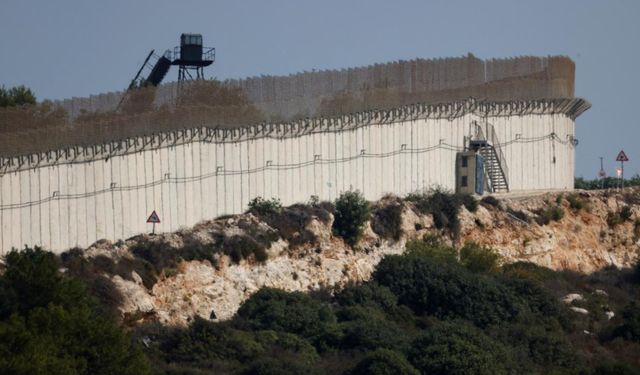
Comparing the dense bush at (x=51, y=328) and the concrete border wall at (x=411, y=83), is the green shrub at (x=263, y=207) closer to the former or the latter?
the concrete border wall at (x=411, y=83)

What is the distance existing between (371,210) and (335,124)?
266 centimetres

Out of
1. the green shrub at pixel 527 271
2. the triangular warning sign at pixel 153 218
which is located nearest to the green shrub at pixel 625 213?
the green shrub at pixel 527 271

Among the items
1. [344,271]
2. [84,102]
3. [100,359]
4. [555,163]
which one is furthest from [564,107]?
[100,359]

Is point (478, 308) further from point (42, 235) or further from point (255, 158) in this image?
point (42, 235)

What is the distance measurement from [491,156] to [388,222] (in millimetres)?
8500

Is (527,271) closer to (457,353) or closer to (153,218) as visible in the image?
(457,353)

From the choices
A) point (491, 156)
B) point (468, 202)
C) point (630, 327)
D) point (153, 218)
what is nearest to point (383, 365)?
point (153, 218)

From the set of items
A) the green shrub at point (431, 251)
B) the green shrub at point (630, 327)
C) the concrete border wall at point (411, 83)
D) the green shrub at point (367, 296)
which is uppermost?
the concrete border wall at point (411, 83)

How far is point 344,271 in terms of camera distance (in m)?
55.3

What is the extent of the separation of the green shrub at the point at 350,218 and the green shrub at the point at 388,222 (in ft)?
3.44

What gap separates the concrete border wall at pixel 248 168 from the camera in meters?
49.3

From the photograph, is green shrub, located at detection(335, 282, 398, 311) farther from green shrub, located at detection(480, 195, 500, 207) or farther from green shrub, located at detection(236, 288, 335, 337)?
green shrub, located at detection(480, 195, 500, 207)

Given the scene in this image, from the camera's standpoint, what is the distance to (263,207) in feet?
181

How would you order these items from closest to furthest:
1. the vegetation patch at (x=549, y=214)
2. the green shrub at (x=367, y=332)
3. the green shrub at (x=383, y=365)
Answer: the green shrub at (x=383, y=365) → the green shrub at (x=367, y=332) → the vegetation patch at (x=549, y=214)
